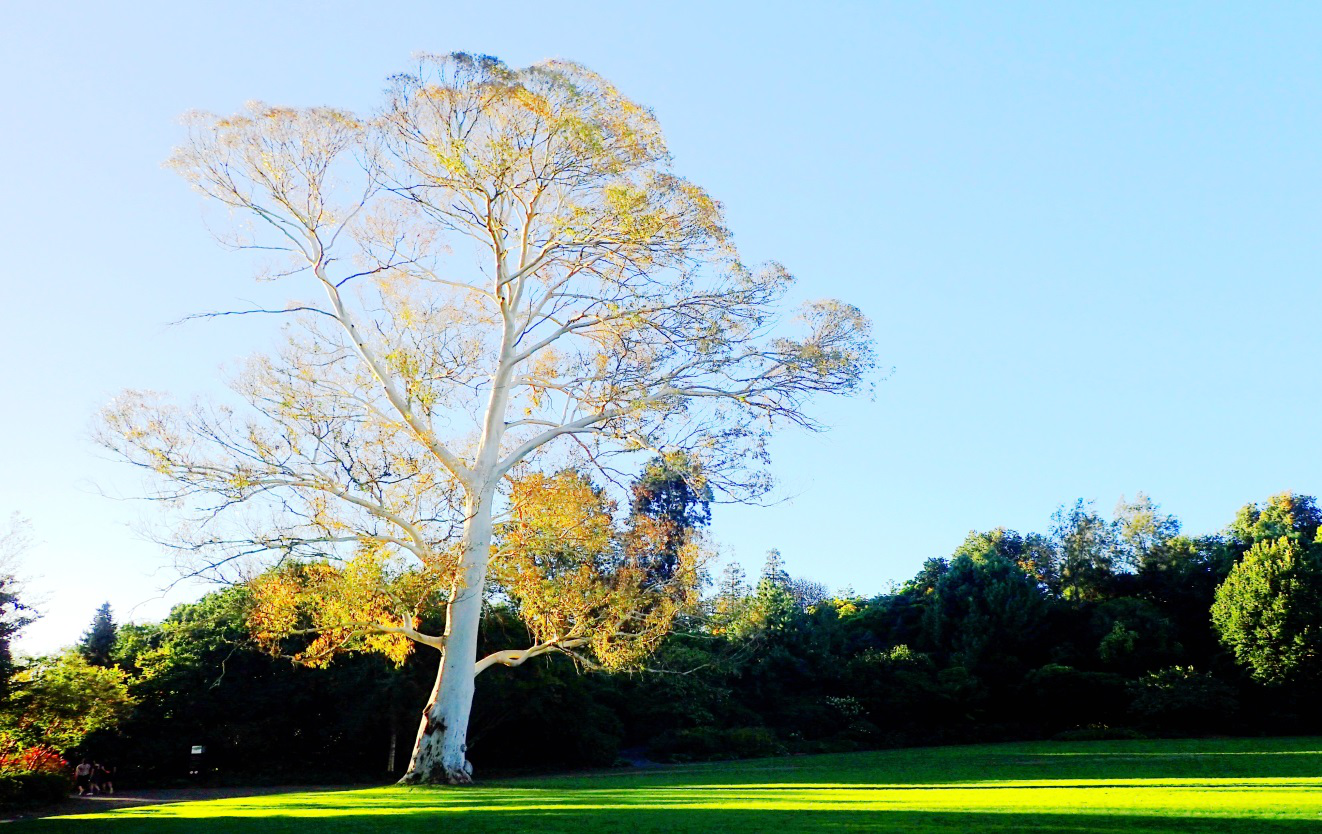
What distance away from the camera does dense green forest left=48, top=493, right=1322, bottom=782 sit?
75.3ft

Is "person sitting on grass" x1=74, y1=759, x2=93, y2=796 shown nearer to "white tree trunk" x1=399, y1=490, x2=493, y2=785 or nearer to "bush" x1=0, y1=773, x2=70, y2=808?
"bush" x1=0, y1=773, x2=70, y2=808

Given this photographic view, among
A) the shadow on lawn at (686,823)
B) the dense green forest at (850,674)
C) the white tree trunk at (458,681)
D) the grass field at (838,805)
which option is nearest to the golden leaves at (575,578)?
A: the white tree trunk at (458,681)

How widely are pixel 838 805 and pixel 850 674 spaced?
22.7m

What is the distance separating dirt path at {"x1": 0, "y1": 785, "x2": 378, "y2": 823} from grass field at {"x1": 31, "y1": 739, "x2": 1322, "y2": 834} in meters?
4.36

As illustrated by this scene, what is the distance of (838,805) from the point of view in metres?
9.50

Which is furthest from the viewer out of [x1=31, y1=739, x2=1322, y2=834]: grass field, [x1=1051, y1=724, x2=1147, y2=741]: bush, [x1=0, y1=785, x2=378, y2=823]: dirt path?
[x1=1051, y1=724, x2=1147, y2=741]: bush

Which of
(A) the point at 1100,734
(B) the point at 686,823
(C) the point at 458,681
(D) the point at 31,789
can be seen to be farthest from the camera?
(A) the point at 1100,734

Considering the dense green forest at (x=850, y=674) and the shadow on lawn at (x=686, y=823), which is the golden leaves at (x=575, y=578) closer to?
the dense green forest at (x=850, y=674)

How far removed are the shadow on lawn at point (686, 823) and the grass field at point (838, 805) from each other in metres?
0.02

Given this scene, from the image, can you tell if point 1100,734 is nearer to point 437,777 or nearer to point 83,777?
point 437,777

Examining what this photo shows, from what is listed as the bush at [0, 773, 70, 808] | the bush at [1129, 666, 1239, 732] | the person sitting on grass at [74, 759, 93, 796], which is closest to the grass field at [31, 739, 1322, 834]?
the bush at [0, 773, 70, 808]

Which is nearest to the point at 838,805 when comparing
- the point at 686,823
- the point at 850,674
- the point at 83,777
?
the point at 686,823

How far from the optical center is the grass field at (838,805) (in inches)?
293

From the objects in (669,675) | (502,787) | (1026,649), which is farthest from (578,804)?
(1026,649)
